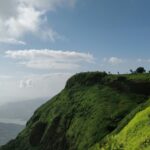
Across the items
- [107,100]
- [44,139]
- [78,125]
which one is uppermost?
[107,100]

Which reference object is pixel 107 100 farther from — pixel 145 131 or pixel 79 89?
pixel 145 131

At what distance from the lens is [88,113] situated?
106062 millimetres

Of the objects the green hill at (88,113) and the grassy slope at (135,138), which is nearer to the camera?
the grassy slope at (135,138)

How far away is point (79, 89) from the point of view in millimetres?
132500

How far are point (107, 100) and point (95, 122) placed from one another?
13880 mm

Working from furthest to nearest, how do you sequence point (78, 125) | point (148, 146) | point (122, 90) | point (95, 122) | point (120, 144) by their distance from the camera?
1. point (122, 90)
2. point (78, 125)
3. point (95, 122)
4. point (120, 144)
5. point (148, 146)

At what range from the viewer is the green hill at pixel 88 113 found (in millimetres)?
89125

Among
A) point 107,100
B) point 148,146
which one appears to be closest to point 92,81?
point 107,100

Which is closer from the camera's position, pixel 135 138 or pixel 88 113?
pixel 135 138

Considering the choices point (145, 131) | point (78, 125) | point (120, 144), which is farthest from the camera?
point (78, 125)

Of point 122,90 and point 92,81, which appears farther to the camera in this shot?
point 92,81

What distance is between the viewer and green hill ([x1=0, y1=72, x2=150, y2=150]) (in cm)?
8912

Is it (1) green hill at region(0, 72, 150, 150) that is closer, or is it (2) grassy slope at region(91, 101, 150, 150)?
(2) grassy slope at region(91, 101, 150, 150)

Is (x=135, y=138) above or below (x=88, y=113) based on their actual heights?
above
